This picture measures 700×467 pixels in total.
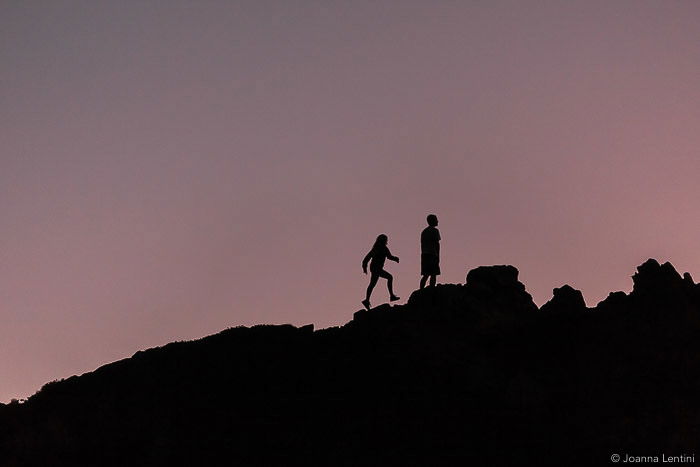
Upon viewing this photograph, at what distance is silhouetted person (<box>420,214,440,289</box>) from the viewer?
111 feet

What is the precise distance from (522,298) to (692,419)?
8.47 meters

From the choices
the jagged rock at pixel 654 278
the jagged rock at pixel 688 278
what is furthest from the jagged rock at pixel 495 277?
the jagged rock at pixel 688 278

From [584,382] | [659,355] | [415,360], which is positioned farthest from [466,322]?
[659,355]

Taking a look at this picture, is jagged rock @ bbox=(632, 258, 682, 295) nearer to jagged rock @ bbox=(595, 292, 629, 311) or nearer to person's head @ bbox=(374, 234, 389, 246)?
jagged rock @ bbox=(595, 292, 629, 311)

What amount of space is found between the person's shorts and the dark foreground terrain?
76cm

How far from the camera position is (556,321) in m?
32.3

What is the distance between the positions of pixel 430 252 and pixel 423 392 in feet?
21.0

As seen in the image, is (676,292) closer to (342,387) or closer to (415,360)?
(415,360)

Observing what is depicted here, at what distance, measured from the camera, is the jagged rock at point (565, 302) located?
32656 mm

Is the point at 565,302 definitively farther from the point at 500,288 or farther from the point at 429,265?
the point at 429,265

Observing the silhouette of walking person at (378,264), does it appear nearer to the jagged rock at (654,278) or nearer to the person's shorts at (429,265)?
the person's shorts at (429,265)

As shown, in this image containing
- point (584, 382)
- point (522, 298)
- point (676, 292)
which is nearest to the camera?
point (584, 382)

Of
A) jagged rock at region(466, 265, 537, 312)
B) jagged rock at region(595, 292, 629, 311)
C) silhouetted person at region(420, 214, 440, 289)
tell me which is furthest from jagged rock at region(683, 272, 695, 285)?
silhouetted person at region(420, 214, 440, 289)

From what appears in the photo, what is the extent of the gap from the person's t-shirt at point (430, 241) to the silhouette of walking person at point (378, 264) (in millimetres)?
1785
